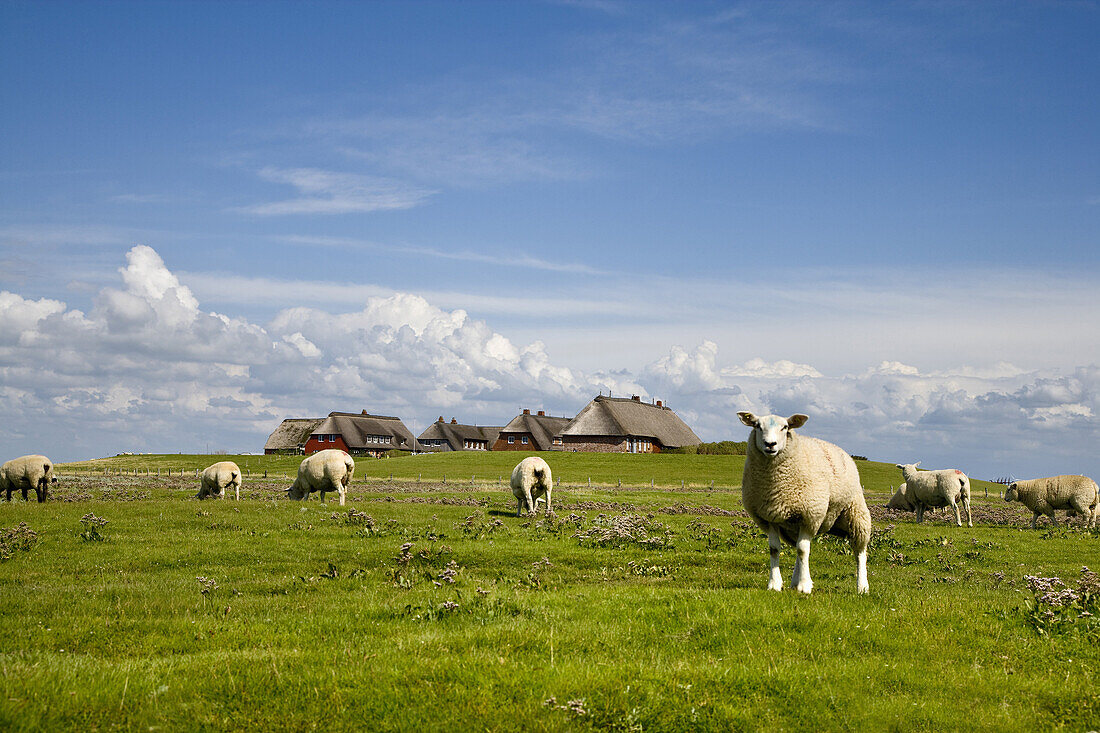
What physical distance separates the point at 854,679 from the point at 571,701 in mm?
3995

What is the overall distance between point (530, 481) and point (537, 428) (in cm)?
10153

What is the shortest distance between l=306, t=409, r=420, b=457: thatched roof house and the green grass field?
352 feet

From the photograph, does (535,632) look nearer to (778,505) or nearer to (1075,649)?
(778,505)

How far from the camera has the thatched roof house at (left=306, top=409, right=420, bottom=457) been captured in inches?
4951

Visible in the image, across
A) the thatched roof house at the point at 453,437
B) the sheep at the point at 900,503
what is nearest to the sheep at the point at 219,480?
the sheep at the point at 900,503

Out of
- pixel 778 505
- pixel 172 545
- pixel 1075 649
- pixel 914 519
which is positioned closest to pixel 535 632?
pixel 778 505

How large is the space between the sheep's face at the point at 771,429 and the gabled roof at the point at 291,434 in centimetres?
12334

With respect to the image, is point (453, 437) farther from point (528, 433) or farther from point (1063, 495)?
point (1063, 495)

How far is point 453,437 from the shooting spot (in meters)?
161

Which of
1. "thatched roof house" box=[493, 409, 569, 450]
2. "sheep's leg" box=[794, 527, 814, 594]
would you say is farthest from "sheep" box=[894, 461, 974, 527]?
"thatched roof house" box=[493, 409, 569, 450]

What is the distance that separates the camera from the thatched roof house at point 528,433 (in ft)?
437

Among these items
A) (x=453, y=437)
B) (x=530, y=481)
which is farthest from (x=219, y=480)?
(x=453, y=437)

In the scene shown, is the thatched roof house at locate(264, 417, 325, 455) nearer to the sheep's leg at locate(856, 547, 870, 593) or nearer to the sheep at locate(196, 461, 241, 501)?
the sheep at locate(196, 461, 241, 501)

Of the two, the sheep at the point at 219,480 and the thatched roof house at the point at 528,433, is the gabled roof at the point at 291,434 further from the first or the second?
the sheep at the point at 219,480
